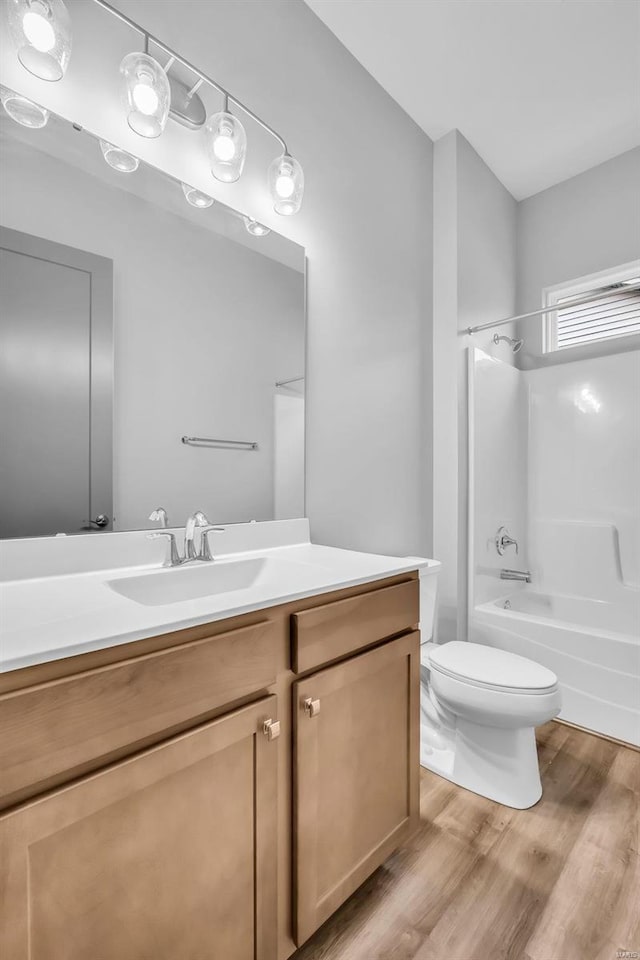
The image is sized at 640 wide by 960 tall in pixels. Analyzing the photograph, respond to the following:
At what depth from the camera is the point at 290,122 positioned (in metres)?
1.64

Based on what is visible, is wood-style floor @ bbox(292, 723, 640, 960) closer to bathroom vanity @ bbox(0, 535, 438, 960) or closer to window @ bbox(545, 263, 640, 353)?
bathroom vanity @ bbox(0, 535, 438, 960)

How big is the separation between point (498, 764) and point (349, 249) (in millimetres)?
2043

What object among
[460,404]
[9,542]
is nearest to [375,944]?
[9,542]

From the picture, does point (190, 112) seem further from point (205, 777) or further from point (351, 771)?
point (351, 771)

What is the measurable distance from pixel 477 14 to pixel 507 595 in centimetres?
265

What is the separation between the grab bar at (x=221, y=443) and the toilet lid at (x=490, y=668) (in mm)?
1057

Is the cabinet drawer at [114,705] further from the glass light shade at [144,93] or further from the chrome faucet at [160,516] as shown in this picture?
the glass light shade at [144,93]

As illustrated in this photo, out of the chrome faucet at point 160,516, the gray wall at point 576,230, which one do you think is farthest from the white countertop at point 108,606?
the gray wall at point 576,230

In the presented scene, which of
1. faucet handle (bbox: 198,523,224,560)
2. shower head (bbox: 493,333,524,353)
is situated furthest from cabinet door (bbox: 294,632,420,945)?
shower head (bbox: 493,333,524,353)

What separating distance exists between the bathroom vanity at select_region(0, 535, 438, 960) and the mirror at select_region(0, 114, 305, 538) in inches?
10.3

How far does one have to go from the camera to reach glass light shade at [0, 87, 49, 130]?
103cm

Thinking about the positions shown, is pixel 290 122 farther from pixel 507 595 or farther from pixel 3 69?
pixel 507 595

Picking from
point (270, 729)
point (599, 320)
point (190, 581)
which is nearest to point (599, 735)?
point (270, 729)

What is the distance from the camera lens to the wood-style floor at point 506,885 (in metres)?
1.08
